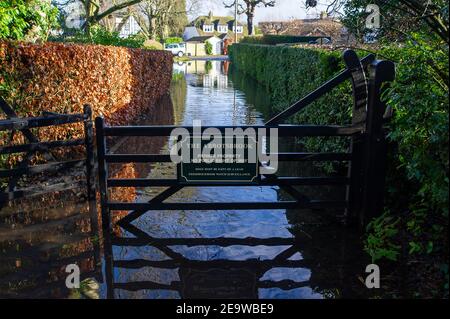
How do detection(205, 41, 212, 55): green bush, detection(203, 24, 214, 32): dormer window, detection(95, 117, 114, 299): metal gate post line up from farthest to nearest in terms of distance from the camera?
detection(203, 24, 214, 32): dormer window < detection(205, 41, 212, 55): green bush < detection(95, 117, 114, 299): metal gate post

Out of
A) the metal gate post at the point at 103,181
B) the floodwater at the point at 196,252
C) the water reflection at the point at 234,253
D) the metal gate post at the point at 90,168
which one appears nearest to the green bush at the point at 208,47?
the floodwater at the point at 196,252

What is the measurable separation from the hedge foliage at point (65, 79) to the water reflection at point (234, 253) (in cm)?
281

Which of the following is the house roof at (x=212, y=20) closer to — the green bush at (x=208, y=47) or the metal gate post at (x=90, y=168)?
the green bush at (x=208, y=47)

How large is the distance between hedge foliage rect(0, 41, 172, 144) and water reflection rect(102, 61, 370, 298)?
2.81 metres

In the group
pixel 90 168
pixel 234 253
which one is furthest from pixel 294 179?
pixel 90 168

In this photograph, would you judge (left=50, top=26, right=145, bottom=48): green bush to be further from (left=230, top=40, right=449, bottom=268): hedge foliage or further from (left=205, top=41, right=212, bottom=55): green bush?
(left=205, top=41, right=212, bottom=55): green bush

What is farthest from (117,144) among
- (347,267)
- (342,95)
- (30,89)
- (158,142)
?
(347,267)

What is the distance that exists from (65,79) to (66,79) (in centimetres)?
3

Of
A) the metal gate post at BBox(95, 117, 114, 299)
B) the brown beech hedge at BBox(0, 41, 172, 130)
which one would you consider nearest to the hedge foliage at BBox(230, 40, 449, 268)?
the metal gate post at BBox(95, 117, 114, 299)

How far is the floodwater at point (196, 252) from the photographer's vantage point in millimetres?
4246

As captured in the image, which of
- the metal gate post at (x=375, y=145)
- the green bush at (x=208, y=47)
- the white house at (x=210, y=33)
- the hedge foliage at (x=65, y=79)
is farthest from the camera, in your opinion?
the white house at (x=210, y=33)

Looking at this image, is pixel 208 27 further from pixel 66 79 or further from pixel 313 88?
pixel 66 79

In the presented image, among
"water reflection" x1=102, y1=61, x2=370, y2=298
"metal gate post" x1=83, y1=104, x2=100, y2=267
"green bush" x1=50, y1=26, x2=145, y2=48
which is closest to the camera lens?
"water reflection" x1=102, y1=61, x2=370, y2=298

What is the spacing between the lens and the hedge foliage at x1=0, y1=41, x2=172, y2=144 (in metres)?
A: 7.57
